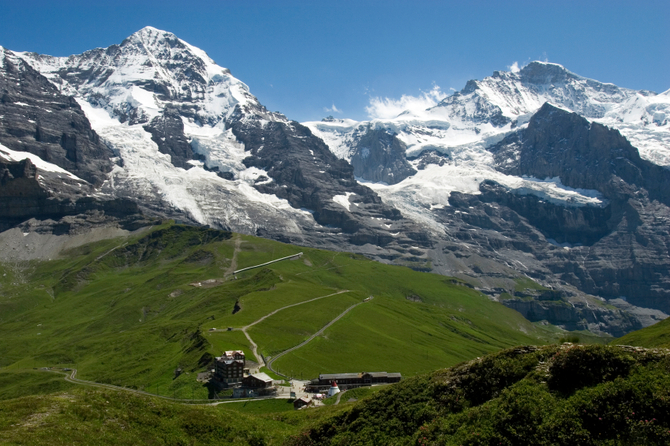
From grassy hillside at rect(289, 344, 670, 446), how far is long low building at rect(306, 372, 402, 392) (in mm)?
87413

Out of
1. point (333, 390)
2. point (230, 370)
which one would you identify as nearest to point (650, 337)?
point (333, 390)

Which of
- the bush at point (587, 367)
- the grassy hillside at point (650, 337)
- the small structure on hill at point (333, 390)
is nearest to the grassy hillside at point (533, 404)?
the bush at point (587, 367)

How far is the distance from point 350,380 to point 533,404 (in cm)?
10571

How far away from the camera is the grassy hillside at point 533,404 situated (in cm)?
2938

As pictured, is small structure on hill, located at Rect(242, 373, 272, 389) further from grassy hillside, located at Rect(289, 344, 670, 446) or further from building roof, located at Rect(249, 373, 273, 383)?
grassy hillside, located at Rect(289, 344, 670, 446)

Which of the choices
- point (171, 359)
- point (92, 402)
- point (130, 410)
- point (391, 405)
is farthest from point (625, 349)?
point (171, 359)

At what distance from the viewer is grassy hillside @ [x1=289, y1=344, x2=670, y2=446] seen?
96.4ft

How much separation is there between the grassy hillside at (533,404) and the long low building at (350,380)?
87.4 meters

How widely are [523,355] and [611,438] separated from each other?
34.1ft

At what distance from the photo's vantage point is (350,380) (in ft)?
440

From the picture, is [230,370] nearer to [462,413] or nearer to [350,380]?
[350,380]

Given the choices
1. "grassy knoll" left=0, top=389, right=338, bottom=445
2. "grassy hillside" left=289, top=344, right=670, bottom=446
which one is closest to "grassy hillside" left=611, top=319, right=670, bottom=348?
"grassy hillside" left=289, top=344, right=670, bottom=446

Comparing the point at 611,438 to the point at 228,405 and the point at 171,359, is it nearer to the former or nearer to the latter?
the point at 228,405

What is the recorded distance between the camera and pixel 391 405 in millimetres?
43781
